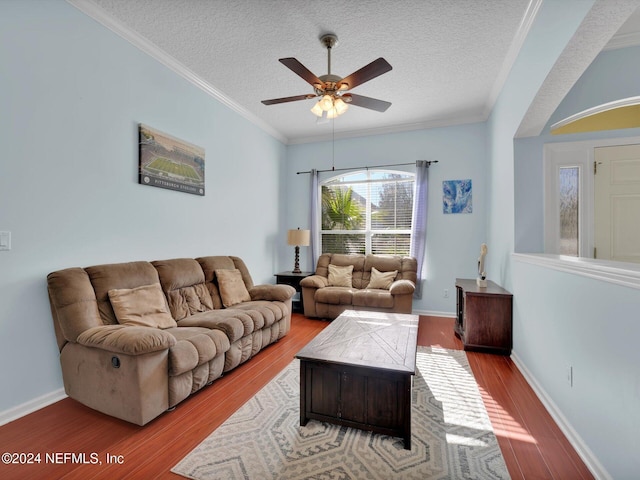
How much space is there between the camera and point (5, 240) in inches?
77.4

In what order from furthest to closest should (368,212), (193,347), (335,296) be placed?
(368,212) → (335,296) → (193,347)

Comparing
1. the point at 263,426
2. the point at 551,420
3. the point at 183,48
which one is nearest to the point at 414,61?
the point at 183,48

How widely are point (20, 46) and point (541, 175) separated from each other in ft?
14.3

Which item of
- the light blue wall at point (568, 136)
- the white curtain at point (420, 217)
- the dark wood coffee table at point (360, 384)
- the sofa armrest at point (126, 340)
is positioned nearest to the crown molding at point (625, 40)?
the light blue wall at point (568, 136)

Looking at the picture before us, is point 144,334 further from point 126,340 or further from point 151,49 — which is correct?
point 151,49

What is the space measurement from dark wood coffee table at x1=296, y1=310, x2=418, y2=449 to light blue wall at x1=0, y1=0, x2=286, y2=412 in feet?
6.26

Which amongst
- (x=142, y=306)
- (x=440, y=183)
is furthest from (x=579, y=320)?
(x=440, y=183)

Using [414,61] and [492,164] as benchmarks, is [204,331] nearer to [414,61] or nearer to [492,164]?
[414,61]

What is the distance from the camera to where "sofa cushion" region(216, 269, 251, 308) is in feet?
11.1

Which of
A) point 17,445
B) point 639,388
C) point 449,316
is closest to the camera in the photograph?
point 639,388

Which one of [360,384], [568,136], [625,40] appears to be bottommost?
[360,384]

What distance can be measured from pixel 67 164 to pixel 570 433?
389 cm

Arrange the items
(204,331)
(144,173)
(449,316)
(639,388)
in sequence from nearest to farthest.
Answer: (639,388) < (204,331) < (144,173) < (449,316)

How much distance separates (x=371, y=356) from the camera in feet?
6.32
